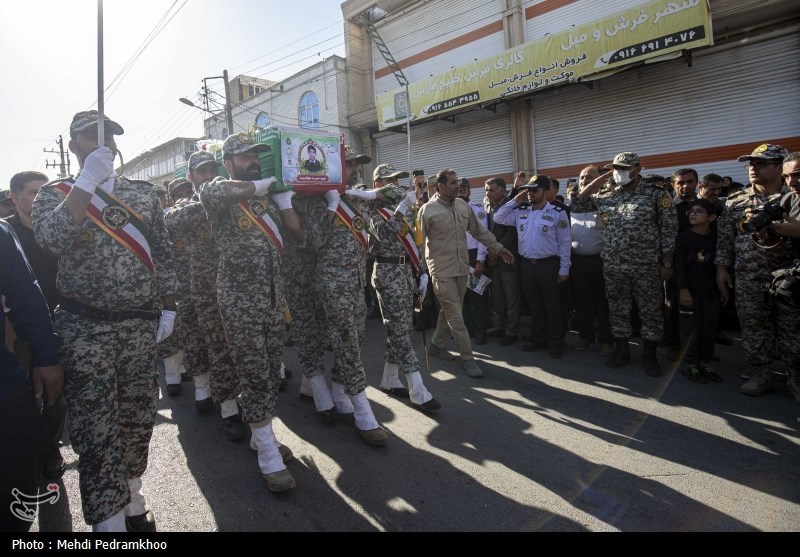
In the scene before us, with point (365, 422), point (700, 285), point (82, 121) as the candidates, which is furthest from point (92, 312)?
point (700, 285)

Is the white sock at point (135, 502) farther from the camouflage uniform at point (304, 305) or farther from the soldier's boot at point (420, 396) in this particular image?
the soldier's boot at point (420, 396)

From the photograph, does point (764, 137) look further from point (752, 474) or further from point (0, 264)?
point (0, 264)

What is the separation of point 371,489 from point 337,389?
126cm

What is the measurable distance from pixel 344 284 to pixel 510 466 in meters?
1.72

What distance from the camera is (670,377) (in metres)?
4.49

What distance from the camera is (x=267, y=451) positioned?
2914mm

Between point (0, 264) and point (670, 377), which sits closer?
point (0, 264)

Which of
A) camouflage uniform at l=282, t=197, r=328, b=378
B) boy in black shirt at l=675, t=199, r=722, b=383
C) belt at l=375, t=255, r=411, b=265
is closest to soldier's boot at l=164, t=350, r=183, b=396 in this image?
camouflage uniform at l=282, t=197, r=328, b=378

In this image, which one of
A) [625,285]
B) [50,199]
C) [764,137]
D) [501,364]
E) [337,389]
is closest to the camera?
[50,199]

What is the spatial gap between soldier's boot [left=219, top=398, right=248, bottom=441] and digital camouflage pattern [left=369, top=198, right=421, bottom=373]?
1374 millimetres

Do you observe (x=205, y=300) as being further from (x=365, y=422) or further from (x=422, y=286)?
(x=422, y=286)

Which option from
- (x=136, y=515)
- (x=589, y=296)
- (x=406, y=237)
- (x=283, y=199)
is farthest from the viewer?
(x=589, y=296)

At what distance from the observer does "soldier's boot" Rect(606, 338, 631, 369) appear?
4.84 meters

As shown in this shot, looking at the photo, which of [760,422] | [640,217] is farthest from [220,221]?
[760,422]
